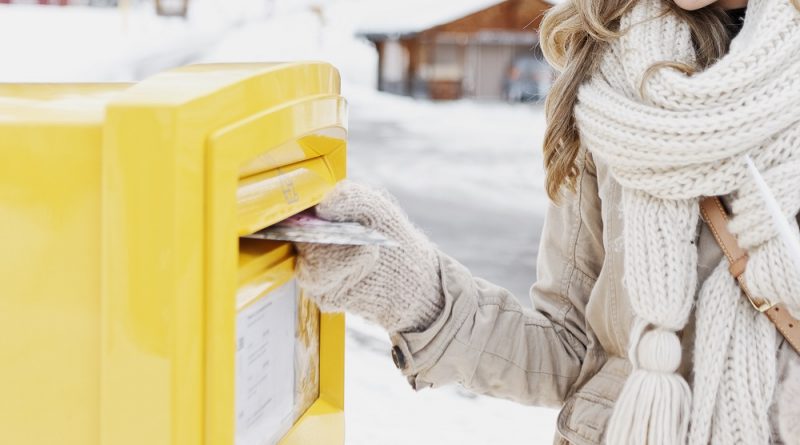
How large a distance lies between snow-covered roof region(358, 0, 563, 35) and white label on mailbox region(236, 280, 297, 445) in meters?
10.1

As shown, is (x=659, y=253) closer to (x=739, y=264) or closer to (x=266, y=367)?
(x=739, y=264)

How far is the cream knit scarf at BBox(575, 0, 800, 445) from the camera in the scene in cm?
96

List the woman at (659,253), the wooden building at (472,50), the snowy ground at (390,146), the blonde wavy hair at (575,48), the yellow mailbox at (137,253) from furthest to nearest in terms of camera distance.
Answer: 1. the wooden building at (472,50)
2. the snowy ground at (390,146)
3. the blonde wavy hair at (575,48)
4. the woman at (659,253)
5. the yellow mailbox at (137,253)

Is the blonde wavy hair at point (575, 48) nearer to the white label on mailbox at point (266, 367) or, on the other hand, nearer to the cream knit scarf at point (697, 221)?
the cream knit scarf at point (697, 221)

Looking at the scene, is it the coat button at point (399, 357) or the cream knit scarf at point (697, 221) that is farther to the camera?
the coat button at point (399, 357)

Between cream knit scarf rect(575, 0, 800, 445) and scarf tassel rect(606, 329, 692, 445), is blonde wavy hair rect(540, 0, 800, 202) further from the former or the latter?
scarf tassel rect(606, 329, 692, 445)

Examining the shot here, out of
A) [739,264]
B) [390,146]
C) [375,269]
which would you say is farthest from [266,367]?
[390,146]

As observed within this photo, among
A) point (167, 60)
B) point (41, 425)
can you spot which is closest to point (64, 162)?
point (41, 425)

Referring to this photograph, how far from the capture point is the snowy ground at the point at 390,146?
2.12 meters

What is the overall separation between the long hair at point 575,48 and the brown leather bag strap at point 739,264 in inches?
6.8

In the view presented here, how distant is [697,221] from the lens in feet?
3.41

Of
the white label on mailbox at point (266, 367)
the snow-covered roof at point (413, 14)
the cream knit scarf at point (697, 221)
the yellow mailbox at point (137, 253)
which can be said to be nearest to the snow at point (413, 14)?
the snow-covered roof at point (413, 14)

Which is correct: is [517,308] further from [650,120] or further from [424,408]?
[424,408]

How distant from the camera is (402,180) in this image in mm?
7371
